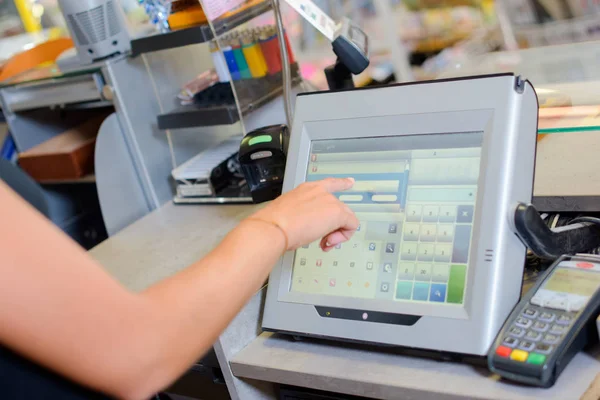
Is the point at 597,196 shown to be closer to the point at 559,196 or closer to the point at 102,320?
the point at 559,196

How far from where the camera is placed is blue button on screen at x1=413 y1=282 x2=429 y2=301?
0.81 metres

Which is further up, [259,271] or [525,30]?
[259,271]

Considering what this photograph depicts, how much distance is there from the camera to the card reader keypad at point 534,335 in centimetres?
71

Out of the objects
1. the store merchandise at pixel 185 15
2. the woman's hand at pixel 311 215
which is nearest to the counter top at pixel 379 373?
the woman's hand at pixel 311 215

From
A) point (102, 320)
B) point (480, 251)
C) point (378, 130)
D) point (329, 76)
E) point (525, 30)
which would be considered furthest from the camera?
point (525, 30)

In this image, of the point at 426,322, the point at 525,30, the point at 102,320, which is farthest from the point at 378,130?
the point at 525,30

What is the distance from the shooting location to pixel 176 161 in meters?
1.76

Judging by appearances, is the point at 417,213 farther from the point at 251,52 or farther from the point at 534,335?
the point at 251,52

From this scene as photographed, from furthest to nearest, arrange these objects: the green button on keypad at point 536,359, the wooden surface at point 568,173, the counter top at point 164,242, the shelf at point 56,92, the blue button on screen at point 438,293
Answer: the shelf at point 56,92 < the counter top at point 164,242 < the wooden surface at point 568,173 < the blue button on screen at point 438,293 < the green button on keypad at point 536,359

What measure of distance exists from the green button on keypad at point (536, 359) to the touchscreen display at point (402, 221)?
11 cm

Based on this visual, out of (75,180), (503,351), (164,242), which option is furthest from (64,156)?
(503,351)

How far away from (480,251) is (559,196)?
264mm

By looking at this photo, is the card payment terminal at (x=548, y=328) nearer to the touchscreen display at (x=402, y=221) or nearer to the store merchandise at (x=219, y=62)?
the touchscreen display at (x=402, y=221)

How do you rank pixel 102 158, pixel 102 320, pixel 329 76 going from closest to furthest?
pixel 102 320
pixel 329 76
pixel 102 158
